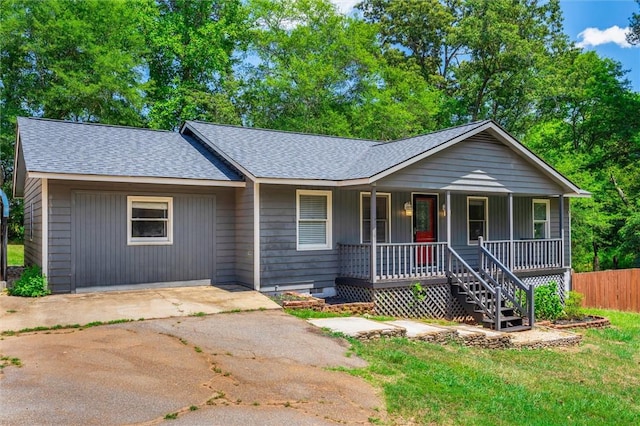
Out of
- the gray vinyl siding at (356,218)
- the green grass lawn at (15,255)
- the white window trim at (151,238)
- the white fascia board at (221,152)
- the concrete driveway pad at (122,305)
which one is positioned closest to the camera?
the concrete driveway pad at (122,305)

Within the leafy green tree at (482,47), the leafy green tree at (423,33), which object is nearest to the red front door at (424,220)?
the leafy green tree at (482,47)

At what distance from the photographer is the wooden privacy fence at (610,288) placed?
1669cm

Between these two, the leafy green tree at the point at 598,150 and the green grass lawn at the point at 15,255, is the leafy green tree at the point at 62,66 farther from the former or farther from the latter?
the leafy green tree at the point at 598,150

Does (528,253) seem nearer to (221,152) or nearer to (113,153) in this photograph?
(221,152)

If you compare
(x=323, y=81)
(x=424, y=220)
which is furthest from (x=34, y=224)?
(x=323, y=81)

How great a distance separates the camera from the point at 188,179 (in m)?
11.5

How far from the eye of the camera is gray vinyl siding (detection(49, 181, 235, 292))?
10.7 metres

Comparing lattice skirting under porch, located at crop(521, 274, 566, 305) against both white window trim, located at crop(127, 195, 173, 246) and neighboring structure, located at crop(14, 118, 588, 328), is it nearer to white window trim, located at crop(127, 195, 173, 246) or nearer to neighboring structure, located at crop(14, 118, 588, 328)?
neighboring structure, located at crop(14, 118, 588, 328)

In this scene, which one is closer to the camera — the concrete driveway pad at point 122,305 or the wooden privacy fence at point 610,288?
the concrete driveway pad at point 122,305

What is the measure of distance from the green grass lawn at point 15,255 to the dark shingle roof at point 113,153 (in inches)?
391

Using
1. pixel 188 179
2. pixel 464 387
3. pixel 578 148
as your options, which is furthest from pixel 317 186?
pixel 578 148

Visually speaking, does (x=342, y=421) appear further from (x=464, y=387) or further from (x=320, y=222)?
(x=320, y=222)

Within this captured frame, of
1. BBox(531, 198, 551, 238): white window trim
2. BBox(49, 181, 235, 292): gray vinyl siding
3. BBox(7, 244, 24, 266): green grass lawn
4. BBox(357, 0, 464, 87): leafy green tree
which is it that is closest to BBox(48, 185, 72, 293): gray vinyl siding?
BBox(49, 181, 235, 292): gray vinyl siding

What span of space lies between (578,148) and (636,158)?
269 centimetres
